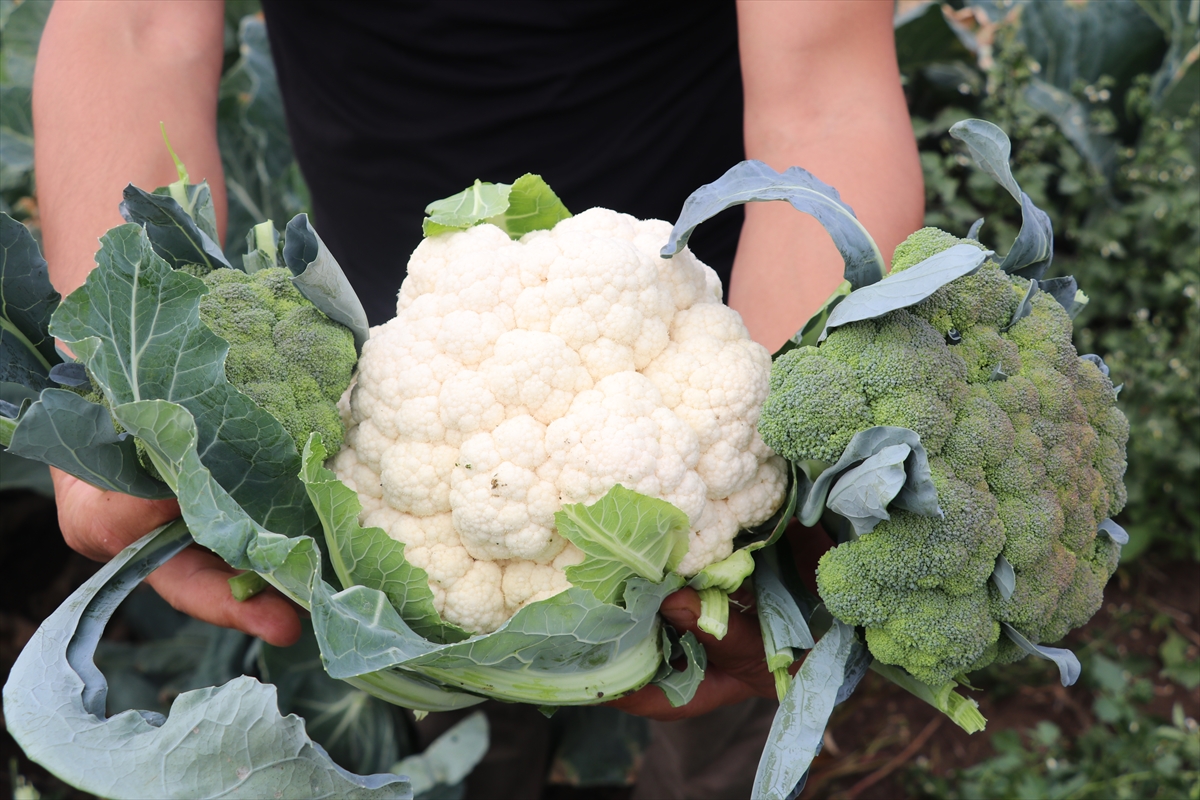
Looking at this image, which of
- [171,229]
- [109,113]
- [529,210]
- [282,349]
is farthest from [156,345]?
[109,113]

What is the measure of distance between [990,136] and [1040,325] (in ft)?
0.90

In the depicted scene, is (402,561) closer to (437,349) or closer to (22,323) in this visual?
(437,349)

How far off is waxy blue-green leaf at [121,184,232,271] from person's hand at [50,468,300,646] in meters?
0.36

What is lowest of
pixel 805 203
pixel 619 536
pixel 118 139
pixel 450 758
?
pixel 450 758

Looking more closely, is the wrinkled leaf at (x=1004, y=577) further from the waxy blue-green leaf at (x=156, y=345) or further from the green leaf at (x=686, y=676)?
the waxy blue-green leaf at (x=156, y=345)

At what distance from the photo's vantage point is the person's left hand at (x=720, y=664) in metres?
1.26

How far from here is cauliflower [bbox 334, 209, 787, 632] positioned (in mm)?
1200

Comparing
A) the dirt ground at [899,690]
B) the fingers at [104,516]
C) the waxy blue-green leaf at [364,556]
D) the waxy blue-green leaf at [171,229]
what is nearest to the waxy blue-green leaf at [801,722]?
the waxy blue-green leaf at [364,556]

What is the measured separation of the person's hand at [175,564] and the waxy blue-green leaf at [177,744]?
19cm

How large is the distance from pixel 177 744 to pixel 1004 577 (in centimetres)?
105

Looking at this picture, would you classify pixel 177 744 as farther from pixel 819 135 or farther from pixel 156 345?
pixel 819 135

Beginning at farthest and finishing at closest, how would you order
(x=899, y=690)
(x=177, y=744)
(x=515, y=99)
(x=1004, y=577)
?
1. (x=899, y=690)
2. (x=515, y=99)
3. (x=1004, y=577)
4. (x=177, y=744)

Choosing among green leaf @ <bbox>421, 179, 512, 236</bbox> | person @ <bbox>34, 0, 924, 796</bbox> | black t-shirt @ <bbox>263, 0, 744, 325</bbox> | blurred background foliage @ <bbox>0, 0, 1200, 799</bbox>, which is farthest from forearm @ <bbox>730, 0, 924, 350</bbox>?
blurred background foliage @ <bbox>0, 0, 1200, 799</bbox>

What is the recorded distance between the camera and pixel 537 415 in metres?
1.24
